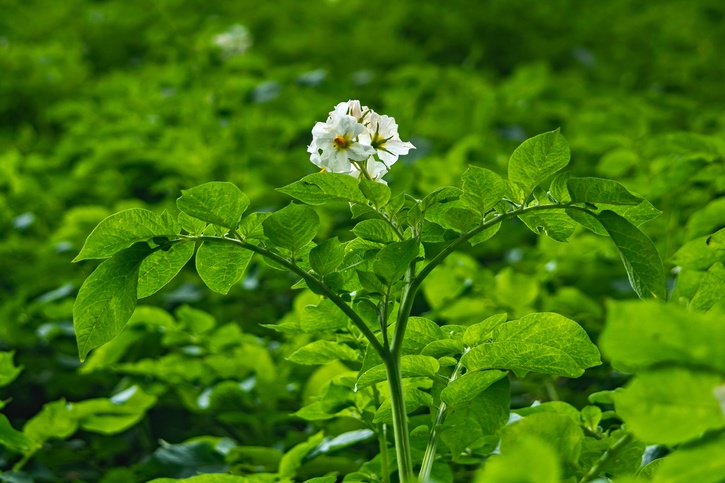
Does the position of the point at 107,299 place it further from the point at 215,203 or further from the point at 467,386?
the point at 467,386

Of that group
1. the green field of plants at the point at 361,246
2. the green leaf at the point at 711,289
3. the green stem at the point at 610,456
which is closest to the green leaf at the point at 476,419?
the green field of plants at the point at 361,246

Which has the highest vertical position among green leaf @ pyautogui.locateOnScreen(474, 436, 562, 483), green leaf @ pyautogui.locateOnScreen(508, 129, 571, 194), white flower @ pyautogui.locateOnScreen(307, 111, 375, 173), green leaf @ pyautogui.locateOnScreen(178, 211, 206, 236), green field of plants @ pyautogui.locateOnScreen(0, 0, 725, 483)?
white flower @ pyautogui.locateOnScreen(307, 111, 375, 173)

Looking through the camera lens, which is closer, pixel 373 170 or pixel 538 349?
pixel 538 349

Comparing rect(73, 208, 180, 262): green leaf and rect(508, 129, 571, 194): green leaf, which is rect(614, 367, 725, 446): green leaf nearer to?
rect(508, 129, 571, 194): green leaf

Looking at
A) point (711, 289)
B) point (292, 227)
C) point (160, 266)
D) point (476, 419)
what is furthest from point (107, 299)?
point (711, 289)

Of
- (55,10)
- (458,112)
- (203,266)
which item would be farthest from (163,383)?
(55,10)

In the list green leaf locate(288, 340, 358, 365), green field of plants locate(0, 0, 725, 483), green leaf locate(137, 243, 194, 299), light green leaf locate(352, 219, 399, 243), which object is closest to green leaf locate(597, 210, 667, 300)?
green field of plants locate(0, 0, 725, 483)

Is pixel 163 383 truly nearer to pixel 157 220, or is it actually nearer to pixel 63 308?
pixel 63 308
